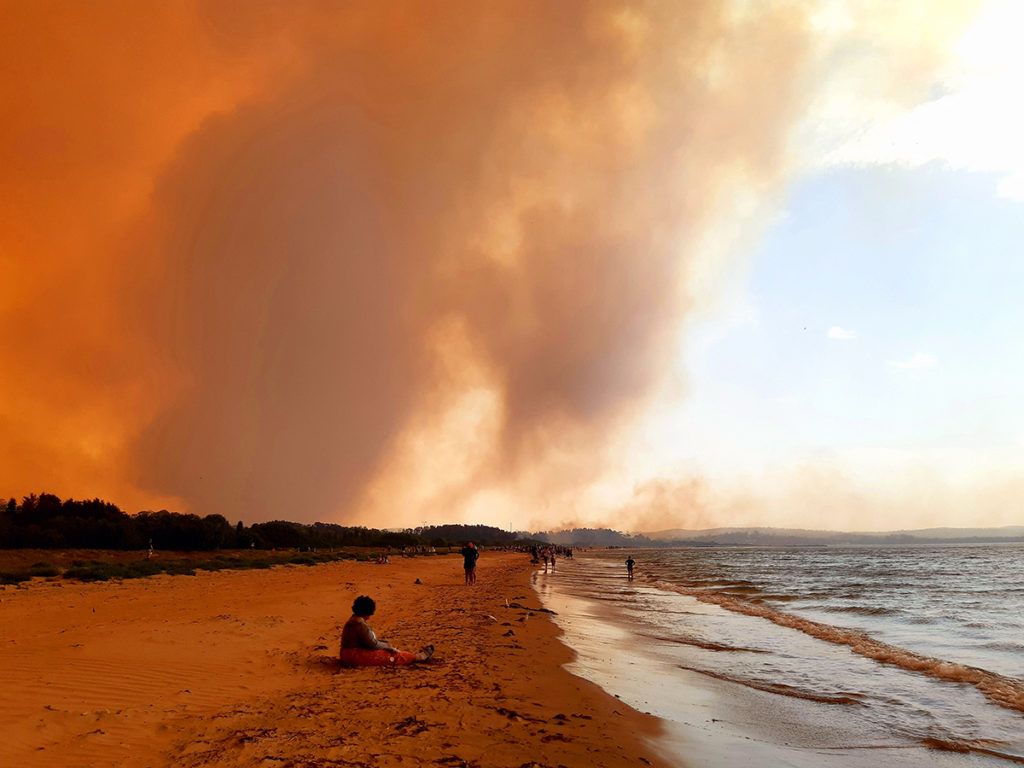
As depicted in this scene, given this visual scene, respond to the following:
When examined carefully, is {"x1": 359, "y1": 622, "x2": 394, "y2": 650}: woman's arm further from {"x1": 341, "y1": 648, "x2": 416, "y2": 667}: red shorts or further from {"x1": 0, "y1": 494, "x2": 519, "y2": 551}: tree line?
{"x1": 0, "y1": 494, "x2": 519, "y2": 551}: tree line

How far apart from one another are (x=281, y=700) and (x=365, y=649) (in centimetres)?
242

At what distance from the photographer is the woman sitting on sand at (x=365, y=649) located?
9781 mm

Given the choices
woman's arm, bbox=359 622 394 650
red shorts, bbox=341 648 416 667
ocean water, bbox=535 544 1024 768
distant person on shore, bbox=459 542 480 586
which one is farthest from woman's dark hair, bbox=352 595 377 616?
distant person on shore, bbox=459 542 480 586

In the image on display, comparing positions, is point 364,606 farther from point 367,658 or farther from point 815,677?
point 815,677

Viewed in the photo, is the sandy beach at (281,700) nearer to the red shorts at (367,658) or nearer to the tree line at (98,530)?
the red shorts at (367,658)

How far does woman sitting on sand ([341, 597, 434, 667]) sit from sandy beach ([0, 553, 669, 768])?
312mm

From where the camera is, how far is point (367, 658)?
32.1 ft

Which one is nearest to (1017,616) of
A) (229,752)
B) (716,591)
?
(716,591)

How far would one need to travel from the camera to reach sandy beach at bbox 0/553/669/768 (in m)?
5.84

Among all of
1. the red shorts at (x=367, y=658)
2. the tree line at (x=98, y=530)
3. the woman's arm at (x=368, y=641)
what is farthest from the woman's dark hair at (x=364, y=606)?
the tree line at (x=98, y=530)

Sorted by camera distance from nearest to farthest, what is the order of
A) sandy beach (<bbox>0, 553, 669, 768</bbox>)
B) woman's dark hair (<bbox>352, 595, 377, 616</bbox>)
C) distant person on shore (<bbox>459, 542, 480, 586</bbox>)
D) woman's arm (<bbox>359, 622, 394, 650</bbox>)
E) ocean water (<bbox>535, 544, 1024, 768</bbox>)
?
sandy beach (<bbox>0, 553, 669, 768</bbox>), ocean water (<bbox>535, 544, 1024, 768</bbox>), woman's arm (<bbox>359, 622, 394, 650</bbox>), woman's dark hair (<bbox>352, 595, 377, 616</bbox>), distant person on shore (<bbox>459, 542, 480, 586</bbox>)

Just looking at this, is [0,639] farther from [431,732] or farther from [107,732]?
[431,732]

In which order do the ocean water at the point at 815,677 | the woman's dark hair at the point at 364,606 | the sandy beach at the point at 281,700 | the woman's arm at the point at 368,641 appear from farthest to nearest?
the woman's dark hair at the point at 364,606, the woman's arm at the point at 368,641, the ocean water at the point at 815,677, the sandy beach at the point at 281,700

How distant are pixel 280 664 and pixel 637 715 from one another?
630cm
